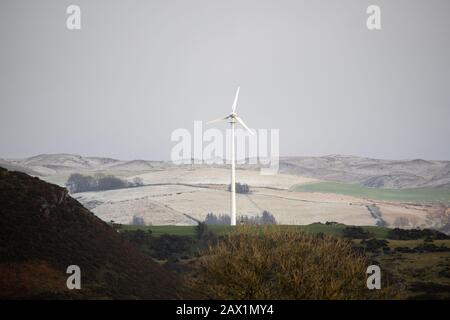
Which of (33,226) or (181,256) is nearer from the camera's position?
(33,226)

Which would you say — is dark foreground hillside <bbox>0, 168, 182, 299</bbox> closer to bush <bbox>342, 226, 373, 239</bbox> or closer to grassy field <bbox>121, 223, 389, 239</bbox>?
grassy field <bbox>121, 223, 389, 239</bbox>

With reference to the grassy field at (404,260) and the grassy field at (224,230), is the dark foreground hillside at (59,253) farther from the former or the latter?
the grassy field at (224,230)

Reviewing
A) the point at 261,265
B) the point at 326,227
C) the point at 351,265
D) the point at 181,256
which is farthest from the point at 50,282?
the point at 326,227

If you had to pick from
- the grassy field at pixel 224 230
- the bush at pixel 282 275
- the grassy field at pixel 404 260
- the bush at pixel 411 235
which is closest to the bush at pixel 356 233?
the grassy field at pixel 224 230

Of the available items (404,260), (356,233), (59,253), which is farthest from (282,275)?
(356,233)

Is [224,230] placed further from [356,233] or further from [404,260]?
[404,260]
